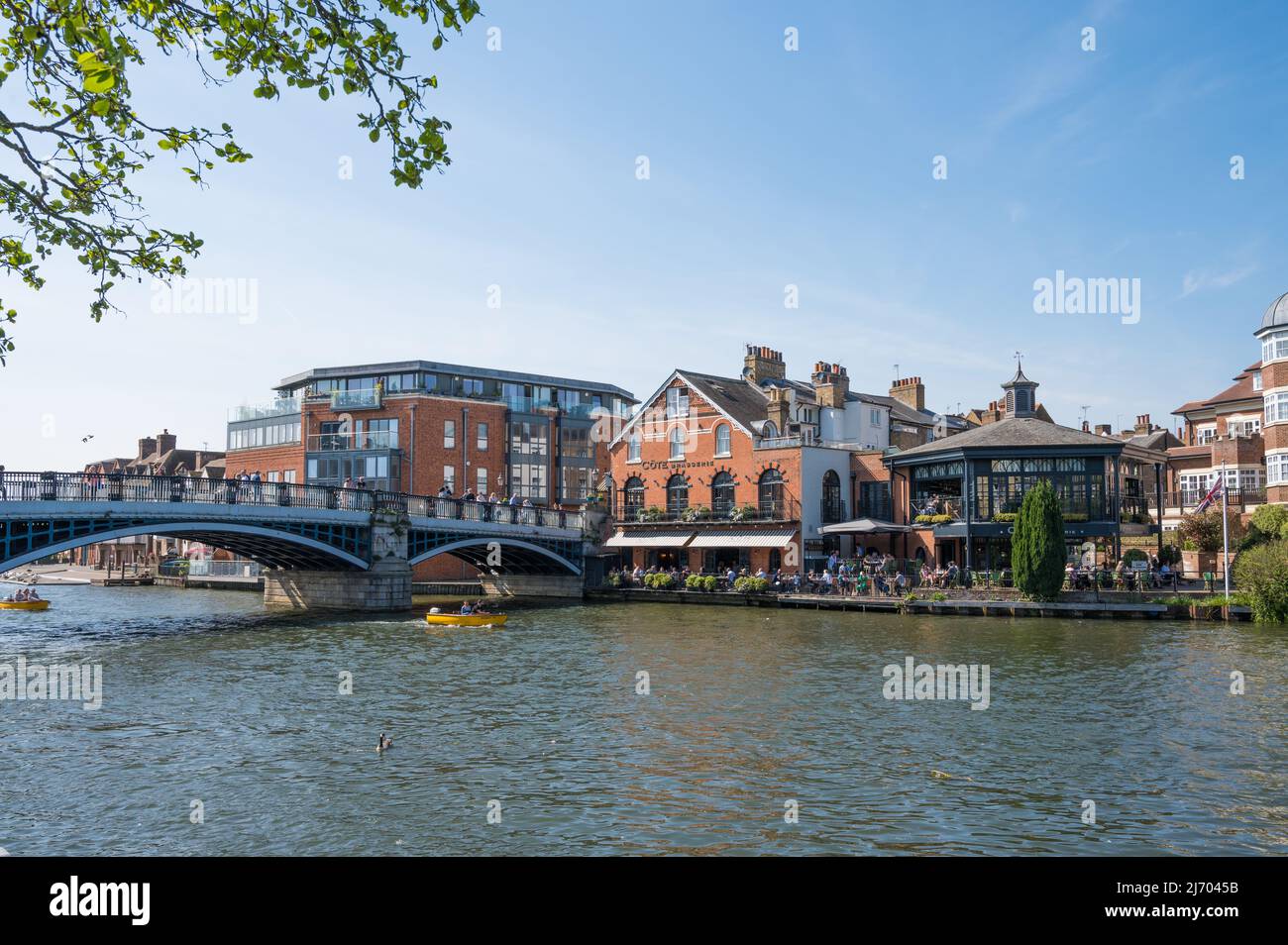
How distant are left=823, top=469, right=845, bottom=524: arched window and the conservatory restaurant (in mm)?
3372

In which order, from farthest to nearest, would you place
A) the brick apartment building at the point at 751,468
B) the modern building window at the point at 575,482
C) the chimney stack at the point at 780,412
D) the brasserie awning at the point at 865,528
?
the modern building window at the point at 575,482
the chimney stack at the point at 780,412
the brick apartment building at the point at 751,468
the brasserie awning at the point at 865,528

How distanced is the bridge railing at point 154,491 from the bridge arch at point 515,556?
751 centimetres

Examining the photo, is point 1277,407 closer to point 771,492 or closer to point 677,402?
point 771,492

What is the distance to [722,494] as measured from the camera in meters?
61.8

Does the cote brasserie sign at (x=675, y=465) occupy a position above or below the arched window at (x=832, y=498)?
above

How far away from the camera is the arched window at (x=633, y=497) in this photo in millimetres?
65500

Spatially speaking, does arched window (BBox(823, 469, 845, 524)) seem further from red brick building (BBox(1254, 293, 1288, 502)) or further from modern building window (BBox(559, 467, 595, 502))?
modern building window (BBox(559, 467, 595, 502))

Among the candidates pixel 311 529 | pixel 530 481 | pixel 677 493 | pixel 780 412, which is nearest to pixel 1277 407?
pixel 780 412

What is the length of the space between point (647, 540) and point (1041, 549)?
25.8m

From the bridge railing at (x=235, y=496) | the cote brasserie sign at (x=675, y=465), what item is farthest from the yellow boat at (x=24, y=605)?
the cote brasserie sign at (x=675, y=465)

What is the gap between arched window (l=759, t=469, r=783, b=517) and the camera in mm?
58312

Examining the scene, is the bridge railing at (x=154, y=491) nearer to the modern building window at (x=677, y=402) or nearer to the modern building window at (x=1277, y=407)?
the modern building window at (x=677, y=402)

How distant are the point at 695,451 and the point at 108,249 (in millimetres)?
53521

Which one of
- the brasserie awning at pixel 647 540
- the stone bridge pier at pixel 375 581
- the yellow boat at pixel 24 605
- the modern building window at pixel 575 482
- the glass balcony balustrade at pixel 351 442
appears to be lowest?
the yellow boat at pixel 24 605
